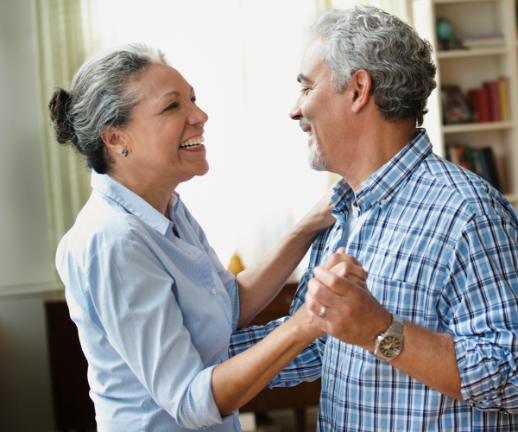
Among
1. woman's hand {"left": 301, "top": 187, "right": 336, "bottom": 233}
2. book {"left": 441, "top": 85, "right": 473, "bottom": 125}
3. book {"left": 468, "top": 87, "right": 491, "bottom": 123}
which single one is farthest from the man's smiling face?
book {"left": 468, "top": 87, "right": 491, "bottom": 123}

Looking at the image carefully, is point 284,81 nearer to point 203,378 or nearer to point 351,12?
point 351,12

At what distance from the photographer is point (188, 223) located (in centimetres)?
152

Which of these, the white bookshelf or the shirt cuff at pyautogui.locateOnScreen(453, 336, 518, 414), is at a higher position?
the white bookshelf

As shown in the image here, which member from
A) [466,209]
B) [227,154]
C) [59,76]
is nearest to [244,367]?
[466,209]

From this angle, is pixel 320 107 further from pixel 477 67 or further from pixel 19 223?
pixel 477 67

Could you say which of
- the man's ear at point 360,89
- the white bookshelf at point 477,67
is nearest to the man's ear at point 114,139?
the man's ear at point 360,89

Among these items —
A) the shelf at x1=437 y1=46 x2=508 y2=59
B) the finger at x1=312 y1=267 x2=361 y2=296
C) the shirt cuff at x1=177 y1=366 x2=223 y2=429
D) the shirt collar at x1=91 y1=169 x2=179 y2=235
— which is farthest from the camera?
the shelf at x1=437 y1=46 x2=508 y2=59

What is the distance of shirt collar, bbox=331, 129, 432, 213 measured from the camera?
125cm

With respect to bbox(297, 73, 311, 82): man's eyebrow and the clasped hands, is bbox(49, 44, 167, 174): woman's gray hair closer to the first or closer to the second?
bbox(297, 73, 311, 82): man's eyebrow

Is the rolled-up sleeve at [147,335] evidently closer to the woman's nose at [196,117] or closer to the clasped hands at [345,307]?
the clasped hands at [345,307]

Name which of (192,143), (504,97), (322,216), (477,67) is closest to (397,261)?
(322,216)

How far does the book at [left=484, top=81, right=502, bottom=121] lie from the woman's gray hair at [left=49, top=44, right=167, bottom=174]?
287 cm

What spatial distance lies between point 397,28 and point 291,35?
2.27 metres

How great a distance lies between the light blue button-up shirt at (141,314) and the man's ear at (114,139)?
0.09 meters
